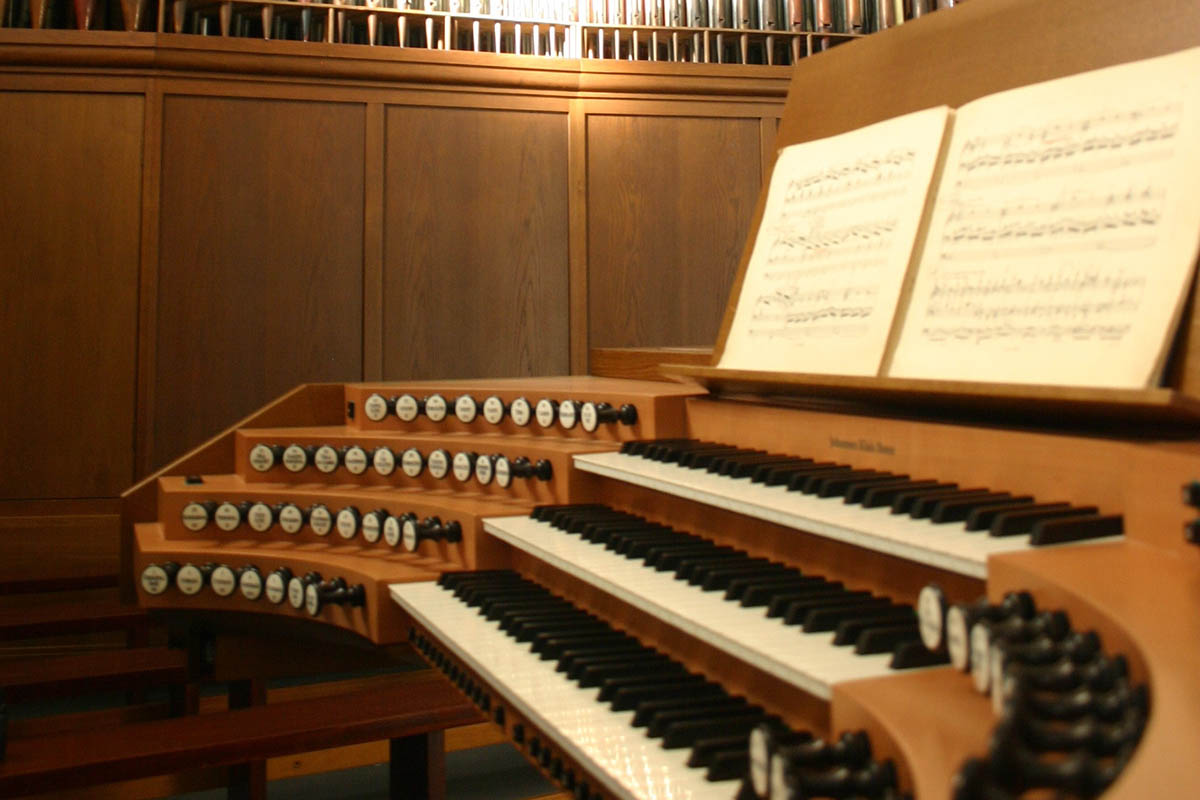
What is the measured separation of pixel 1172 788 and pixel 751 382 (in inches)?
51.9

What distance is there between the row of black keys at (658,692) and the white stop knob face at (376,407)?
0.94m

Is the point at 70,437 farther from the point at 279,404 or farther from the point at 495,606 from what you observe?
the point at 495,606

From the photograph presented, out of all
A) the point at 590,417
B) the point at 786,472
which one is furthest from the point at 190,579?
the point at 786,472

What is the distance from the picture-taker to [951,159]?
1.67m

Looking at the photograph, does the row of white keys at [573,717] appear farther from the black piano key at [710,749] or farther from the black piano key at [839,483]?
the black piano key at [839,483]

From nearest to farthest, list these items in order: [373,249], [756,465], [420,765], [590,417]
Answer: [756,465]
[420,765]
[590,417]
[373,249]

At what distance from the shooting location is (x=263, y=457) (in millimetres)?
2801

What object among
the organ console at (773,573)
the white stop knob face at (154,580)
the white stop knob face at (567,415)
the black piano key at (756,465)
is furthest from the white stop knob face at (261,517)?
the black piano key at (756,465)

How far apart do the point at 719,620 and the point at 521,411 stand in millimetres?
1256

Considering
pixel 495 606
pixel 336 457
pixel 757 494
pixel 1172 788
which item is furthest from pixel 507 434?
pixel 1172 788

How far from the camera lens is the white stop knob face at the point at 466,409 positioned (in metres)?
2.58

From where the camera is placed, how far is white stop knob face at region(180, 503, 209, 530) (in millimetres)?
2723

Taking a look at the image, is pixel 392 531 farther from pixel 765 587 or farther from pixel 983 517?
pixel 983 517

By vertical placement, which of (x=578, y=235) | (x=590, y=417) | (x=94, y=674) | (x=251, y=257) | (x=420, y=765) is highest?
(x=578, y=235)
